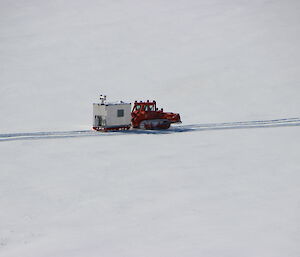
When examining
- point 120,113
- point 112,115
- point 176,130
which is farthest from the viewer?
point 176,130

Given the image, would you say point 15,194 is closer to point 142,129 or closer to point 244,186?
point 244,186

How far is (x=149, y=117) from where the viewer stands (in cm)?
3025

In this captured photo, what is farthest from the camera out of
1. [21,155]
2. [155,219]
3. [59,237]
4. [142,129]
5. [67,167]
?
[142,129]

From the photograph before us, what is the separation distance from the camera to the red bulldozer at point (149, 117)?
98.5ft

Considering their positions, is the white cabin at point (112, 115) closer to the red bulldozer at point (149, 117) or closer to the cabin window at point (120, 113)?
the cabin window at point (120, 113)

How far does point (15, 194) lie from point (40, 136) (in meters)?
11.6

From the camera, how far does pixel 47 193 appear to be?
16594 millimetres

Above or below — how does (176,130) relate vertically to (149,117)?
below

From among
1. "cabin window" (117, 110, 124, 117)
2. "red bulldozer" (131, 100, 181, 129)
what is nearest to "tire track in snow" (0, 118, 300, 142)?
"red bulldozer" (131, 100, 181, 129)

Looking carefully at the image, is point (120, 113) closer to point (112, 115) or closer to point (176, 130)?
point (112, 115)

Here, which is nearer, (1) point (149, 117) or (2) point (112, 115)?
(2) point (112, 115)

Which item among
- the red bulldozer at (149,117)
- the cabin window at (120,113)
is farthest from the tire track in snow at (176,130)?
the cabin window at (120,113)

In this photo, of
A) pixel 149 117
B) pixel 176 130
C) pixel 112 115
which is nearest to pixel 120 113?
pixel 112 115

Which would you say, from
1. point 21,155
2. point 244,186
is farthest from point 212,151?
point 21,155
